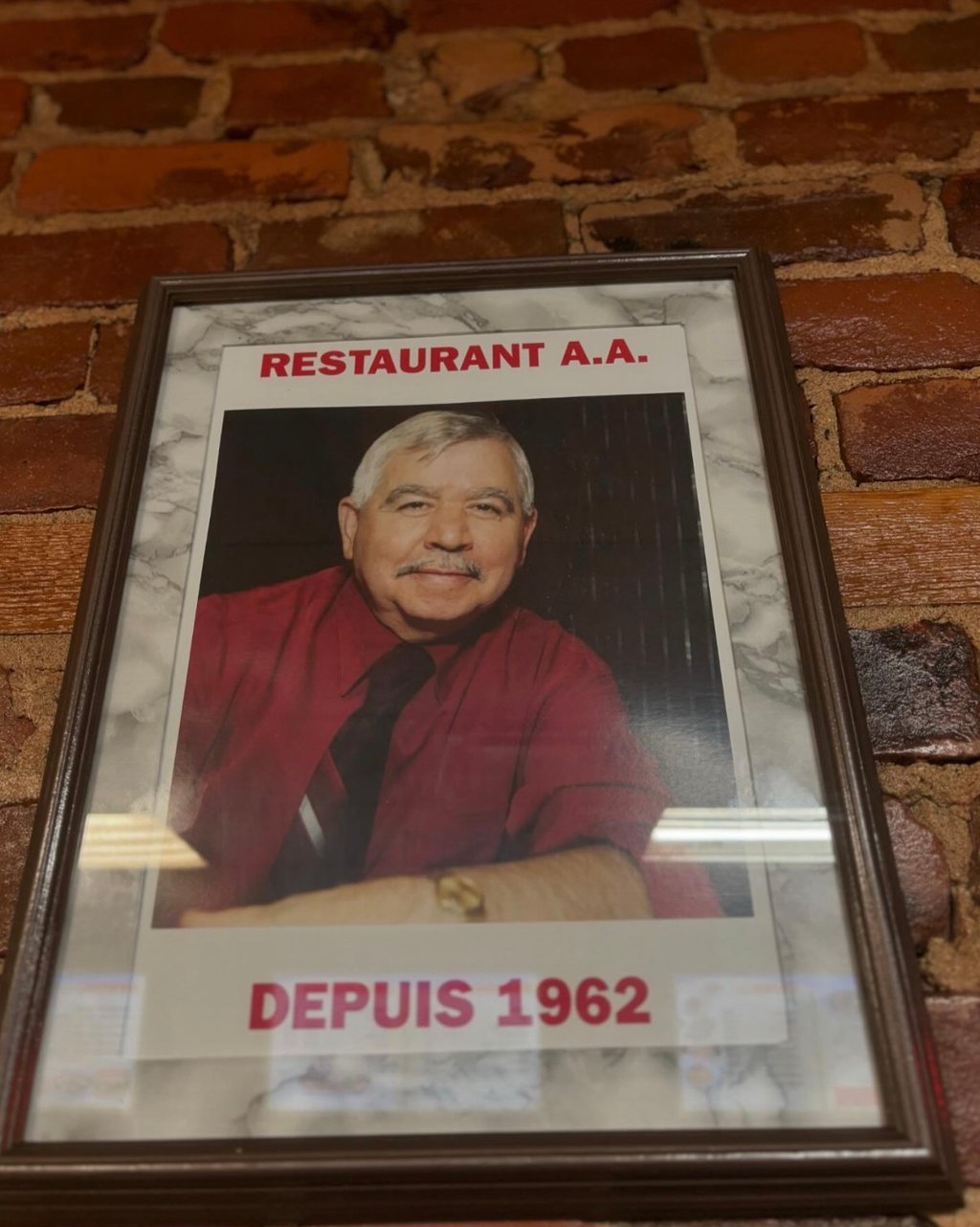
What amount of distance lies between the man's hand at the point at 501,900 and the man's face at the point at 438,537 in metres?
0.18

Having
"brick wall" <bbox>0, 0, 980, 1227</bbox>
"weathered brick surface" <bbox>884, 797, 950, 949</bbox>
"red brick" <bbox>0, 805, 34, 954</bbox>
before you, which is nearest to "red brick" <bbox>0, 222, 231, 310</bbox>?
"brick wall" <bbox>0, 0, 980, 1227</bbox>

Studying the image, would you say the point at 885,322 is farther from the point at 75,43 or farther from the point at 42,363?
the point at 75,43

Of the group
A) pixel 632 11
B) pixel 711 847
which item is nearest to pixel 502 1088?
pixel 711 847

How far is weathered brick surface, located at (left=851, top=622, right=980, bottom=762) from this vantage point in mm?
718

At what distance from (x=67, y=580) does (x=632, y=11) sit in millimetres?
811

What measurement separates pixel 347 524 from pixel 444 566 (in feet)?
0.27

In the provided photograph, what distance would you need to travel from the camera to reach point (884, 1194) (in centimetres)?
57

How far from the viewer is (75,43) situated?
114cm

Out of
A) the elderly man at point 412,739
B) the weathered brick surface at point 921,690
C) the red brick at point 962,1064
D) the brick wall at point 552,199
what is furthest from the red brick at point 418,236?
the red brick at point 962,1064

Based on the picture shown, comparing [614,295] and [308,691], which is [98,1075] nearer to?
[308,691]

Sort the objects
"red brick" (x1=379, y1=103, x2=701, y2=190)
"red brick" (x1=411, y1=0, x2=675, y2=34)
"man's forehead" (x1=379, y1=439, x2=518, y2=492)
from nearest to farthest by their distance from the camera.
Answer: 1. "man's forehead" (x1=379, y1=439, x2=518, y2=492)
2. "red brick" (x1=379, y1=103, x2=701, y2=190)
3. "red brick" (x1=411, y1=0, x2=675, y2=34)

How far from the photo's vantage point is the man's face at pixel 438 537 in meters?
0.76

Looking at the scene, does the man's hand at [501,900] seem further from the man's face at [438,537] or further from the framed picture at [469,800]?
the man's face at [438,537]

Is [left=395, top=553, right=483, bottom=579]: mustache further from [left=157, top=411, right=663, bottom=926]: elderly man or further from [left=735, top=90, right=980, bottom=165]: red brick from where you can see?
[left=735, top=90, right=980, bottom=165]: red brick
